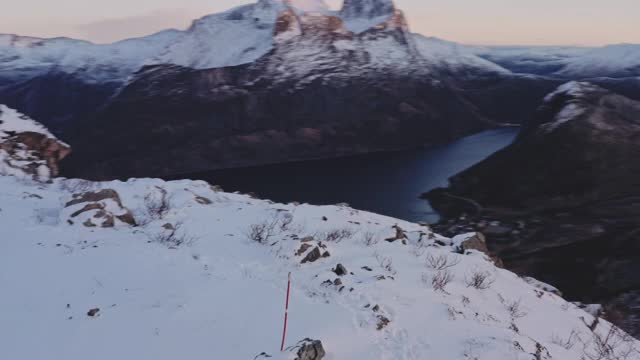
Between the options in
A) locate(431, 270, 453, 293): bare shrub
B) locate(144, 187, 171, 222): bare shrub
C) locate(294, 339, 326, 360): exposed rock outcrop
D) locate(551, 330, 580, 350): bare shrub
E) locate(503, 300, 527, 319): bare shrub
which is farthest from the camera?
locate(144, 187, 171, 222): bare shrub

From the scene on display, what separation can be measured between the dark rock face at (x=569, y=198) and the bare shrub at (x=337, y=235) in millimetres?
24632

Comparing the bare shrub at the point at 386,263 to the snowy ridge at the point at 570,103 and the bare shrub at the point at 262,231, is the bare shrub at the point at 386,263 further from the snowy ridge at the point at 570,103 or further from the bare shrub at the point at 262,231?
the snowy ridge at the point at 570,103

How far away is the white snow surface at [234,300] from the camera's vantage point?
7184 millimetres

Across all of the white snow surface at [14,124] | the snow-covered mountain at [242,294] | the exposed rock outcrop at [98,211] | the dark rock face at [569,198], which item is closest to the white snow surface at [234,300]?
the snow-covered mountain at [242,294]

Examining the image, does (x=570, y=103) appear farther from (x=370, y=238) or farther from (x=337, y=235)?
(x=337, y=235)

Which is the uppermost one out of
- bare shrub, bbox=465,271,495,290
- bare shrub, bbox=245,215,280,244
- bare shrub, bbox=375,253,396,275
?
bare shrub, bbox=245,215,280,244

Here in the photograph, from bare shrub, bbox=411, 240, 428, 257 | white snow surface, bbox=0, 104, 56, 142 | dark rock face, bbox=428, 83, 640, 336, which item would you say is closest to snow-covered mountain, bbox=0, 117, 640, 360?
bare shrub, bbox=411, 240, 428, 257

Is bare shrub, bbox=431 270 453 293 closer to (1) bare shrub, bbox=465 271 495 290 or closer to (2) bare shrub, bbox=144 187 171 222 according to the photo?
(1) bare shrub, bbox=465 271 495 290

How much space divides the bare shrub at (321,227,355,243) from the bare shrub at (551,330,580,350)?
241 inches

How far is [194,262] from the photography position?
33.8 feet

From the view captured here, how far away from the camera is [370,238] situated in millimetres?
14688

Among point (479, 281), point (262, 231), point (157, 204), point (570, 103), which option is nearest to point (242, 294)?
point (262, 231)

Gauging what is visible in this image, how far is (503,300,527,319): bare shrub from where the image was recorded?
1127 cm

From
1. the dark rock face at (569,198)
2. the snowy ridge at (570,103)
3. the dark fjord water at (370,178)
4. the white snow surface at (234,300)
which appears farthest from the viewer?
the snowy ridge at (570,103)
